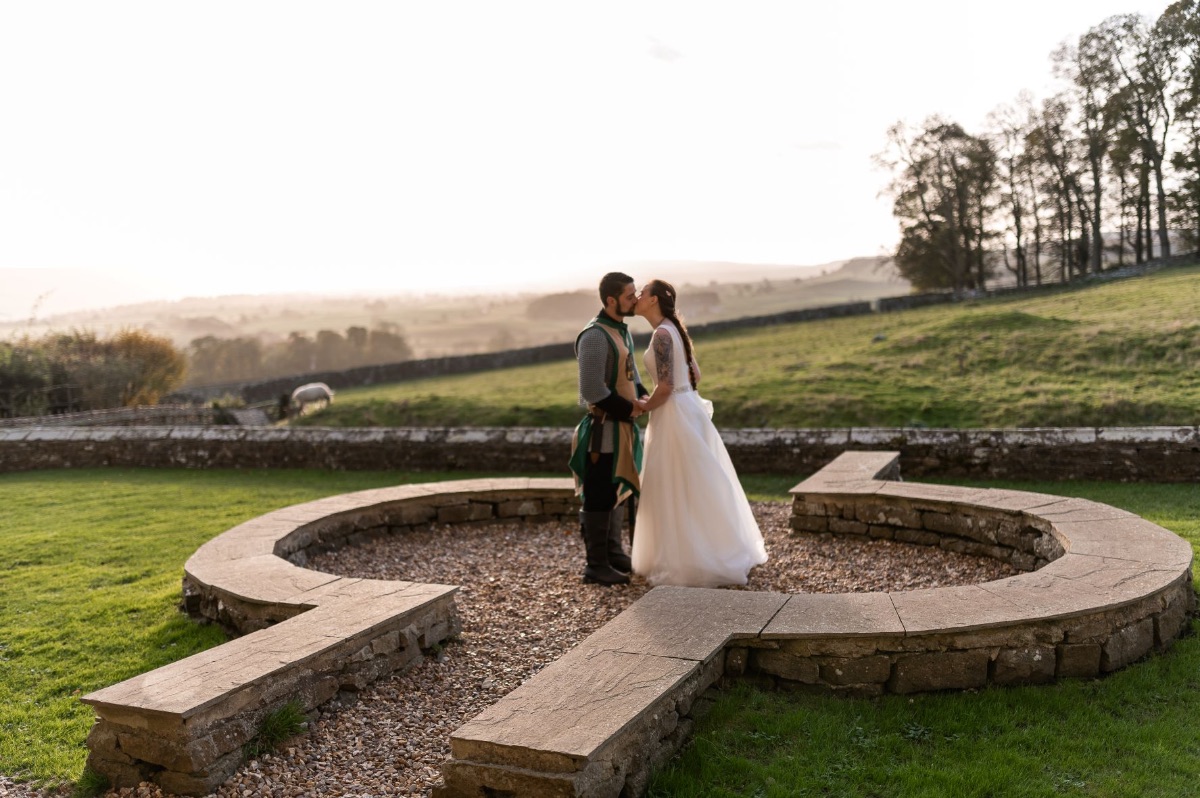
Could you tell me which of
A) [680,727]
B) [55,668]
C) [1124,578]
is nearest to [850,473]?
[1124,578]

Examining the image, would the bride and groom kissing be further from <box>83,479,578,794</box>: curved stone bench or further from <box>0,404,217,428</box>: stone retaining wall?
<box>0,404,217,428</box>: stone retaining wall

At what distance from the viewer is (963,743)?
372 centimetres

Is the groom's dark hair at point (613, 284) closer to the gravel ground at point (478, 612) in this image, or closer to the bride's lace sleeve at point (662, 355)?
the bride's lace sleeve at point (662, 355)

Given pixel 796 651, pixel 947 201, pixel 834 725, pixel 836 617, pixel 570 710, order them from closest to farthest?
pixel 570 710
pixel 834 725
pixel 796 651
pixel 836 617
pixel 947 201

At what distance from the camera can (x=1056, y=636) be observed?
423 cm

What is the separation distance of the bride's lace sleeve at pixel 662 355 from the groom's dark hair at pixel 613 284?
0.40 meters

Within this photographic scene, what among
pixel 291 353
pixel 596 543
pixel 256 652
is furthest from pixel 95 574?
pixel 291 353

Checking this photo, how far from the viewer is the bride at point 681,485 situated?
6.19 meters

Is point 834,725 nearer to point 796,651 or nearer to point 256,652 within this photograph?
point 796,651

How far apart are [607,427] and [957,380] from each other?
31.7 feet

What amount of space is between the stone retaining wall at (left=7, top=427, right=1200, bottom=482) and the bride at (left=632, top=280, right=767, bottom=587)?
453cm

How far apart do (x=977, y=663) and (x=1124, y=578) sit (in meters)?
1.22

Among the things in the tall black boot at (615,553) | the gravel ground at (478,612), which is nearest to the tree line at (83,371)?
the gravel ground at (478,612)

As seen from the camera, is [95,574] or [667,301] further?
[95,574]
